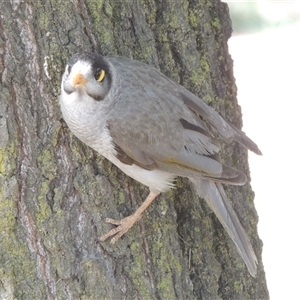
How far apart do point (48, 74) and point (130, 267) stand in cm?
95

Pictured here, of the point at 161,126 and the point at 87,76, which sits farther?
the point at 161,126

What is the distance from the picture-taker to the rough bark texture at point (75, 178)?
296 centimetres

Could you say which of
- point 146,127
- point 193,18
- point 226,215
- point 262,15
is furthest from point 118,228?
point 262,15

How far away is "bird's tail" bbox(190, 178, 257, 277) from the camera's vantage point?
3355mm

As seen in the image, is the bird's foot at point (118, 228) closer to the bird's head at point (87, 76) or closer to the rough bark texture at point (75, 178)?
the rough bark texture at point (75, 178)

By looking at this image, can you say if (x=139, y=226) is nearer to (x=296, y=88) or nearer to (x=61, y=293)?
(x=61, y=293)

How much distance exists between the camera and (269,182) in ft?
24.2

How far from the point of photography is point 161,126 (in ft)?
10.3

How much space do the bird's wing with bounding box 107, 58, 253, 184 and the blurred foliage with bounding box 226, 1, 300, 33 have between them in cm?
613

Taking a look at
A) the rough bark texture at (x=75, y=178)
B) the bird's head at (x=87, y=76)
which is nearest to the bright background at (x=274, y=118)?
the rough bark texture at (x=75, y=178)

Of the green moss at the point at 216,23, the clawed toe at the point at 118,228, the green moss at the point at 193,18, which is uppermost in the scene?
the green moss at the point at 216,23

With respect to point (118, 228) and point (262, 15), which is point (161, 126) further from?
point (262, 15)

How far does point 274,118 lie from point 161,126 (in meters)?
5.58

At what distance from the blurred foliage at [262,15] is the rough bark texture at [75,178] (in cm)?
607
